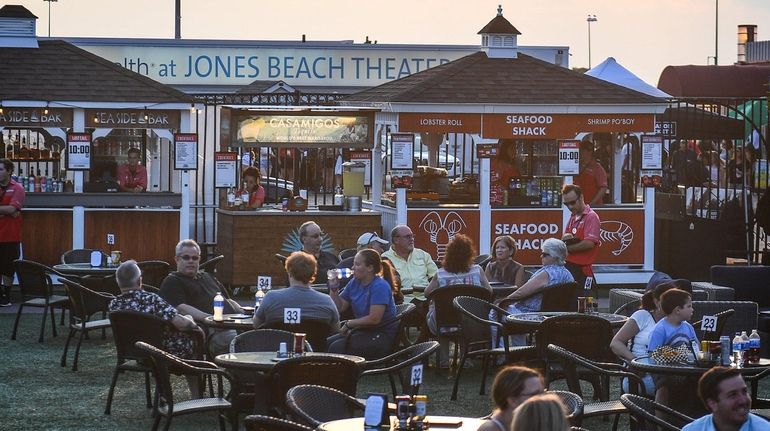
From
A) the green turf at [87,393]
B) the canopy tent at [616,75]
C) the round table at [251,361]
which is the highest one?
the canopy tent at [616,75]

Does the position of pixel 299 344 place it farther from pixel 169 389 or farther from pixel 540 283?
pixel 540 283

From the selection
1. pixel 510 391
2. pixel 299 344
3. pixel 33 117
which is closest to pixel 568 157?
pixel 33 117

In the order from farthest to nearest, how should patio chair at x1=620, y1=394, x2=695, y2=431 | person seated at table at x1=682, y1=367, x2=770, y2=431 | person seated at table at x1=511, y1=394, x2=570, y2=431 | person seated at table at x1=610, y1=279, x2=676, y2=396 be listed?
person seated at table at x1=610, y1=279, x2=676, y2=396
patio chair at x1=620, y1=394, x2=695, y2=431
person seated at table at x1=682, y1=367, x2=770, y2=431
person seated at table at x1=511, y1=394, x2=570, y2=431

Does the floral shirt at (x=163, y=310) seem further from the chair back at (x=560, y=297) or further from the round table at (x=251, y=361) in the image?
the chair back at (x=560, y=297)

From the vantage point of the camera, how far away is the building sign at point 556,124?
18.5 m

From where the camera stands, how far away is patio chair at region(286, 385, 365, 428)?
291 inches

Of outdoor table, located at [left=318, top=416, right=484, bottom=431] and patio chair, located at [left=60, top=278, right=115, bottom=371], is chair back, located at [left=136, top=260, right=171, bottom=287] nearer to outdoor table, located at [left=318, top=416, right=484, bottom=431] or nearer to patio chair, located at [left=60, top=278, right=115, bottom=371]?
patio chair, located at [left=60, top=278, right=115, bottom=371]

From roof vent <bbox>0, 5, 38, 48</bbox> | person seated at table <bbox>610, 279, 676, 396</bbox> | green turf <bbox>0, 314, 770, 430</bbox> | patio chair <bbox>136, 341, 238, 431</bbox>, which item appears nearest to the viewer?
patio chair <bbox>136, 341, 238, 431</bbox>

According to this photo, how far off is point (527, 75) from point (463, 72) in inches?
33.9

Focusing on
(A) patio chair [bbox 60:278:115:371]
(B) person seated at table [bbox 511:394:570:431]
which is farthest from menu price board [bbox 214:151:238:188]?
(B) person seated at table [bbox 511:394:570:431]

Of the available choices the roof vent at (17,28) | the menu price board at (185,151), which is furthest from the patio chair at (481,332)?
the roof vent at (17,28)

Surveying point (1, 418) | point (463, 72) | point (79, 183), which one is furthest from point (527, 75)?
point (1, 418)

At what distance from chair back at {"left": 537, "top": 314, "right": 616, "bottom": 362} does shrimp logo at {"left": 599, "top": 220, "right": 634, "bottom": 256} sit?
325 inches

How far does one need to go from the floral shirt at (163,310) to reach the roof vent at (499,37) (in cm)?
1031
